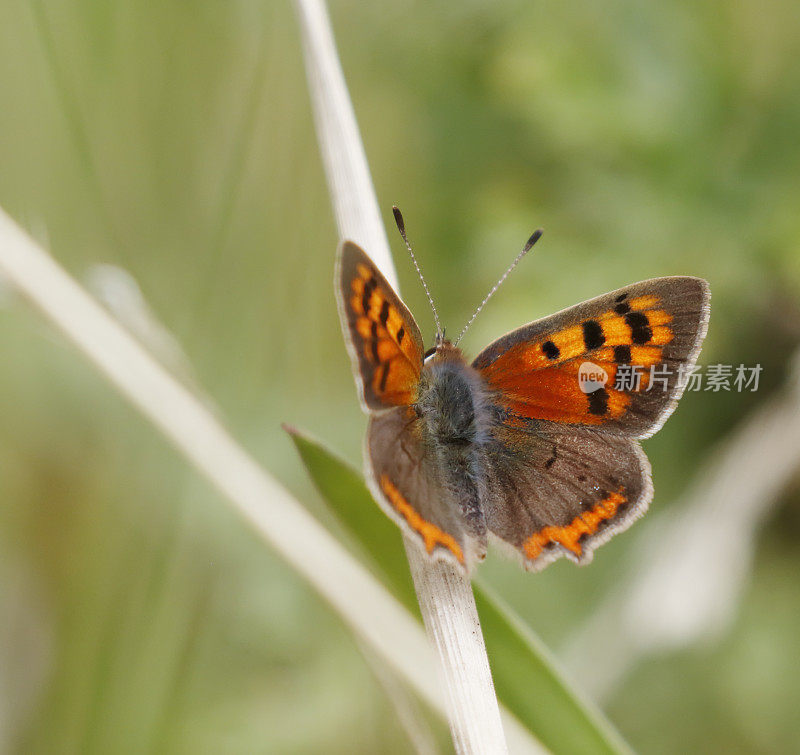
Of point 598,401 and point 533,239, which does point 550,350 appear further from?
point 533,239

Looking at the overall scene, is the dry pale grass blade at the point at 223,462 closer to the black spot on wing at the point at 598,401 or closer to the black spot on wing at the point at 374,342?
the black spot on wing at the point at 374,342

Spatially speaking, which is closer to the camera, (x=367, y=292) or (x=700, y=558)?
(x=367, y=292)

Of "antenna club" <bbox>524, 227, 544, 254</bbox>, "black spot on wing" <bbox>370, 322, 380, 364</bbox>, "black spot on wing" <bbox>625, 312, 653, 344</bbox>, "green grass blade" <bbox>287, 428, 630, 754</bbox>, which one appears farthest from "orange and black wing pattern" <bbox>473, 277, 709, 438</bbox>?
"green grass blade" <bbox>287, 428, 630, 754</bbox>

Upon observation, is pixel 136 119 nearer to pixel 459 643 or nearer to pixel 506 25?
pixel 506 25

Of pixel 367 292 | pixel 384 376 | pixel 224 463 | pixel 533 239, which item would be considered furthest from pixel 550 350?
pixel 224 463

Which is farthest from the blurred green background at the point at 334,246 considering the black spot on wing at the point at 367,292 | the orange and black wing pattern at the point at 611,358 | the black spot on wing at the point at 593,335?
the black spot on wing at the point at 593,335

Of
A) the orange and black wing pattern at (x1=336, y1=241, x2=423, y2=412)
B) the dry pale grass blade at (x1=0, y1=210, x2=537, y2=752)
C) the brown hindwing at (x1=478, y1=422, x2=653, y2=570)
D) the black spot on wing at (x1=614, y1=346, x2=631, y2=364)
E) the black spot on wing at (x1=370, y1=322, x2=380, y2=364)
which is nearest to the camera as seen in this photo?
the dry pale grass blade at (x1=0, y1=210, x2=537, y2=752)

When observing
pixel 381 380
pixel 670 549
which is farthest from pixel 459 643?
pixel 670 549

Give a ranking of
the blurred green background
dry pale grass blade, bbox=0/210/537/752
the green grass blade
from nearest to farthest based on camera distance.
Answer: the green grass blade, dry pale grass blade, bbox=0/210/537/752, the blurred green background

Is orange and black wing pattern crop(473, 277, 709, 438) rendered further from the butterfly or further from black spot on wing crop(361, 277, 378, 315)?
black spot on wing crop(361, 277, 378, 315)
